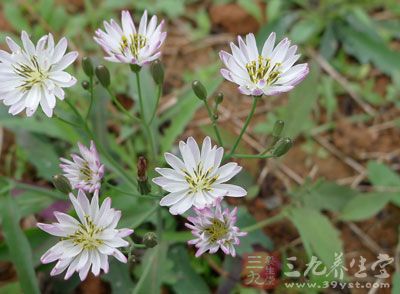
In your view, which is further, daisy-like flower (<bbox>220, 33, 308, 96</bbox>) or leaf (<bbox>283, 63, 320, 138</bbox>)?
leaf (<bbox>283, 63, 320, 138</bbox>)

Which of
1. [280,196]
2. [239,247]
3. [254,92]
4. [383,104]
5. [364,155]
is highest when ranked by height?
[383,104]

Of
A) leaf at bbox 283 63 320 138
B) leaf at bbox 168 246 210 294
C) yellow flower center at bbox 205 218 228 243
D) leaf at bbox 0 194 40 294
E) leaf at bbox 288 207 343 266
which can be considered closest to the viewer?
yellow flower center at bbox 205 218 228 243

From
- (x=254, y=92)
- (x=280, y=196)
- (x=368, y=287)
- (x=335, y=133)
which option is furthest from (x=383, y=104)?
(x=254, y=92)

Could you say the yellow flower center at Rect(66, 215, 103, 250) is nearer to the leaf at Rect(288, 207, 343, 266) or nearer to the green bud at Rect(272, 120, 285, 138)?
the green bud at Rect(272, 120, 285, 138)

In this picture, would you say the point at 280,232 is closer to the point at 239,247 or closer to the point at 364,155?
the point at 239,247

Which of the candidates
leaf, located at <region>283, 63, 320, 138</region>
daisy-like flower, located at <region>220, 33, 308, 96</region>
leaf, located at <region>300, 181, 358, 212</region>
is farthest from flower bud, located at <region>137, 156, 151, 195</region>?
leaf, located at <region>283, 63, 320, 138</region>

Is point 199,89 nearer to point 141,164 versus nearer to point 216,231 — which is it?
point 141,164

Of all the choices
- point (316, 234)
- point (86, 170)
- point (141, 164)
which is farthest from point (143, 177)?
point (316, 234)
